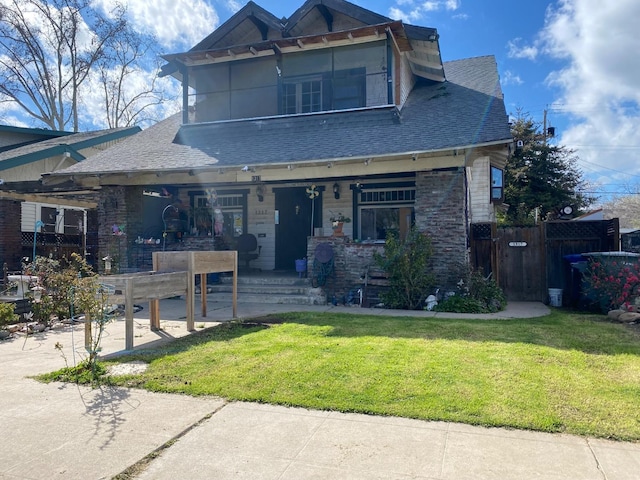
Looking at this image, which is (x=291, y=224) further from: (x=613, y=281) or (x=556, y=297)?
(x=613, y=281)

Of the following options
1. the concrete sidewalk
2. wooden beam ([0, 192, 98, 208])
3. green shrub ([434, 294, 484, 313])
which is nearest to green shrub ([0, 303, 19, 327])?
the concrete sidewalk

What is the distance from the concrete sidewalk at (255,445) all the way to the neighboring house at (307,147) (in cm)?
651

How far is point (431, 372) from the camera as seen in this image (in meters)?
4.32

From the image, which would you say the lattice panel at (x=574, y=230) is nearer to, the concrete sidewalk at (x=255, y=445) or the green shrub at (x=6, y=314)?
the concrete sidewalk at (x=255, y=445)

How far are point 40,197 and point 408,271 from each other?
31.9ft

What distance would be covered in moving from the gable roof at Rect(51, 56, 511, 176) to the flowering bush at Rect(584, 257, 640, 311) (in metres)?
3.06

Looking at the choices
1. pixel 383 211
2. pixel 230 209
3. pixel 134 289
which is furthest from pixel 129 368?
pixel 230 209

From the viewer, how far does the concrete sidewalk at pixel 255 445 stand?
106 inches

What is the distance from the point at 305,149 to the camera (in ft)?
34.1

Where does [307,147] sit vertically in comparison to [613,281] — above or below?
above

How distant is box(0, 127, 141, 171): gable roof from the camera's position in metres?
14.0

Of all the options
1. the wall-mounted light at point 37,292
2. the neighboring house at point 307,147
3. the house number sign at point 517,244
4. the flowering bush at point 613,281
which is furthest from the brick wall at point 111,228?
the flowering bush at point 613,281

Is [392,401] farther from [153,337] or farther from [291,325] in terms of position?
[153,337]

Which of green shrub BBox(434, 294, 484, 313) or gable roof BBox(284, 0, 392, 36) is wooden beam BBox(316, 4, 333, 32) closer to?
gable roof BBox(284, 0, 392, 36)
